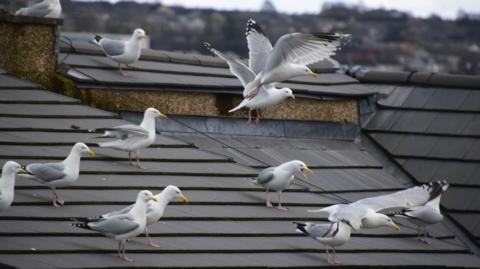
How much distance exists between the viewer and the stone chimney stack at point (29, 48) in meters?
13.1

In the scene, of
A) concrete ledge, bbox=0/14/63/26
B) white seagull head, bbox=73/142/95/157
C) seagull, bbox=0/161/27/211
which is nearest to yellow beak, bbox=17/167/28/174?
seagull, bbox=0/161/27/211

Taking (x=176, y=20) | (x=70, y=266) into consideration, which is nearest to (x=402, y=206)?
(x=70, y=266)

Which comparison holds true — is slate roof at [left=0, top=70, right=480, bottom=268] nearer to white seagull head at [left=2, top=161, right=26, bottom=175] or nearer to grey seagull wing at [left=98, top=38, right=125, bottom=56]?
white seagull head at [left=2, top=161, right=26, bottom=175]

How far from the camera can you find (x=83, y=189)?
10.5 meters

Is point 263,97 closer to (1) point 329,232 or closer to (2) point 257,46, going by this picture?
(2) point 257,46

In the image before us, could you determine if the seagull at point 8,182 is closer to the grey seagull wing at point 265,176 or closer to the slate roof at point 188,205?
the slate roof at point 188,205

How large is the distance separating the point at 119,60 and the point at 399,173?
3.27 meters

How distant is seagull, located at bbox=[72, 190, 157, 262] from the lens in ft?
30.5

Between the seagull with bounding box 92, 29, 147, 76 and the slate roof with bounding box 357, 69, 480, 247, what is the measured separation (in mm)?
2969

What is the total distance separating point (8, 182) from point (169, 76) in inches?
185

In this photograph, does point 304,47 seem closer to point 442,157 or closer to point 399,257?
point 442,157

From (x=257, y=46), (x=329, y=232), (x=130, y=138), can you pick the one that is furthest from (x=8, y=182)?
(x=257, y=46)

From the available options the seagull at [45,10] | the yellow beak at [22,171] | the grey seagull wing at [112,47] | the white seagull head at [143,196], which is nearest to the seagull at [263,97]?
the grey seagull wing at [112,47]

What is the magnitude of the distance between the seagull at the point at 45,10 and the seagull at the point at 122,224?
4.39m
